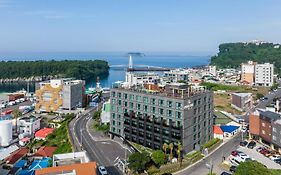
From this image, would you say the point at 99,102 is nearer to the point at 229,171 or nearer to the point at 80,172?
the point at 229,171

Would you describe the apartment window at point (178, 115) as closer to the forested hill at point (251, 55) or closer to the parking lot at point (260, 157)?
the parking lot at point (260, 157)

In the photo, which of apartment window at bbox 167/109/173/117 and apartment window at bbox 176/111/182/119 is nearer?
apartment window at bbox 176/111/182/119

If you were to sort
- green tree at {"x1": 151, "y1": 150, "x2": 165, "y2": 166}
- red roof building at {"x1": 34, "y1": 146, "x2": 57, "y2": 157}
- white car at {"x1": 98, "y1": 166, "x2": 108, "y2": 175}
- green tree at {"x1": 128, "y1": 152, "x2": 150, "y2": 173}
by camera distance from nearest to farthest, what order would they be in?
white car at {"x1": 98, "y1": 166, "x2": 108, "y2": 175}, green tree at {"x1": 128, "y1": 152, "x2": 150, "y2": 173}, green tree at {"x1": 151, "y1": 150, "x2": 165, "y2": 166}, red roof building at {"x1": 34, "y1": 146, "x2": 57, "y2": 157}

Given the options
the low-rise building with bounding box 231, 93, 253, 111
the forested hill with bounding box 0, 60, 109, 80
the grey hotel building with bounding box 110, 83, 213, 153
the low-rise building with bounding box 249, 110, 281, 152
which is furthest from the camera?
the forested hill with bounding box 0, 60, 109, 80

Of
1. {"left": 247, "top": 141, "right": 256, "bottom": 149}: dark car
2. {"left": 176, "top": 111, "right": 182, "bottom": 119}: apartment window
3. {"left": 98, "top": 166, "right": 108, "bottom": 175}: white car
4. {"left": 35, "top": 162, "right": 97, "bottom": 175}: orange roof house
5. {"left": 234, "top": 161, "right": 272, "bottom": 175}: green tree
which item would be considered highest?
{"left": 176, "top": 111, "right": 182, "bottom": 119}: apartment window

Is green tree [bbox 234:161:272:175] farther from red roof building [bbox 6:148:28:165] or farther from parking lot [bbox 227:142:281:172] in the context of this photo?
red roof building [bbox 6:148:28:165]

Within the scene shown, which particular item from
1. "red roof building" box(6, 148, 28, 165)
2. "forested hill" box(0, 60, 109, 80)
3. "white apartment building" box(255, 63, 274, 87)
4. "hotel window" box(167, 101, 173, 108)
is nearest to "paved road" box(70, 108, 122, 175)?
"red roof building" box(6, 148, 28, 165)

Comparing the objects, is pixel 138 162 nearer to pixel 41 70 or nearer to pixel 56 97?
pixel 56 97
